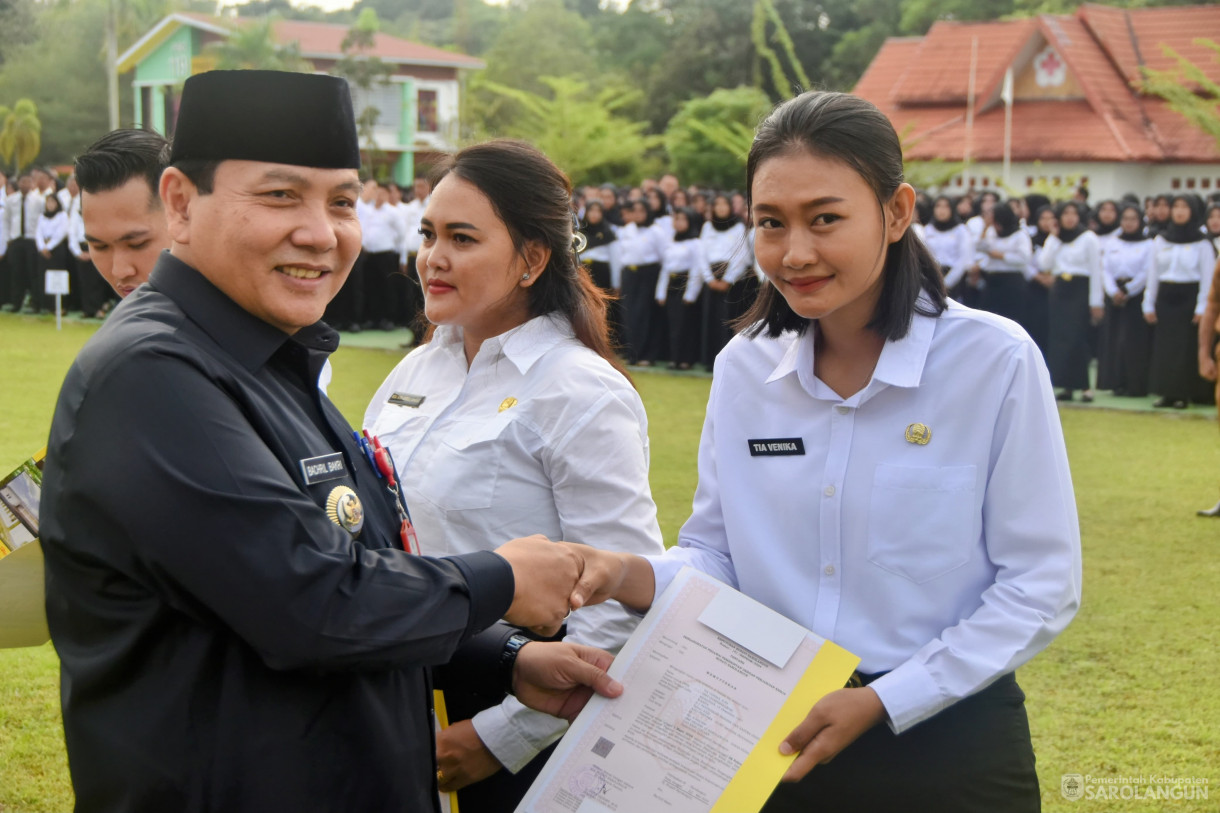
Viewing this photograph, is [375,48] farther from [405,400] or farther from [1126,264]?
[405,400]

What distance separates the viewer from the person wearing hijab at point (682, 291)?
48.0 feet

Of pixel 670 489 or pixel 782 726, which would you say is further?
pixel 670 489

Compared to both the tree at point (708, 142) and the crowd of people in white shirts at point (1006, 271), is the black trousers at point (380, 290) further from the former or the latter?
the tree at point (708, 142)

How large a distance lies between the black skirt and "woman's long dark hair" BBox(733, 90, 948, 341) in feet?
36.5

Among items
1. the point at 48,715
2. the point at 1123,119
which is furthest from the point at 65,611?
the point at 1123,119

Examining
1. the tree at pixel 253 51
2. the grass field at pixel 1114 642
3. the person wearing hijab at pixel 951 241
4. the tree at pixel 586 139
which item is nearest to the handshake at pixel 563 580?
the grass field at pixel 1114 642

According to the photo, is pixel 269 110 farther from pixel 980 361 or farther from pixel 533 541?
pixel 980 361

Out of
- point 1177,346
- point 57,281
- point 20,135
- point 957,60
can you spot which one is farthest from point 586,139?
point 1177,346

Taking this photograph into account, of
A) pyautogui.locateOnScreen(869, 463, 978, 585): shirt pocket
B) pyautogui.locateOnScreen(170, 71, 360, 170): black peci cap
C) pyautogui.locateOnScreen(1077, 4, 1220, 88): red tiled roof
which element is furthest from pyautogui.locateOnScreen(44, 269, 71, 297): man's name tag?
pyautogui.locateOnScreen(1077, 4, 1220, 88): red tiled roof

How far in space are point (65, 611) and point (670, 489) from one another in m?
6.42

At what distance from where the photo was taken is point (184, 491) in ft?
4.76

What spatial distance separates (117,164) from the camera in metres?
2.95

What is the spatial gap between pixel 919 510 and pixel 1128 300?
39.5 feet

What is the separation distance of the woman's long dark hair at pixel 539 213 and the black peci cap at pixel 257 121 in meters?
0.97
